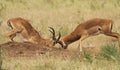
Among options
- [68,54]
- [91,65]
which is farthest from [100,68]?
[68,54]

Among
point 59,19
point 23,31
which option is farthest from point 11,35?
point 59,19

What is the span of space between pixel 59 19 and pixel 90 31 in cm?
427

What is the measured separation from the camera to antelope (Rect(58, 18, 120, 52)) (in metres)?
13.4

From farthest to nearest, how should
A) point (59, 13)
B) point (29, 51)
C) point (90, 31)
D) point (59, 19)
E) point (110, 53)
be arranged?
point (59, 13) → point (59, 19) → point (90, 31) → point (29, 51) → point (110, 53)

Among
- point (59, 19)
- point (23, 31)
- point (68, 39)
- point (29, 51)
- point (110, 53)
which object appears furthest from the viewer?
point (59, 19)

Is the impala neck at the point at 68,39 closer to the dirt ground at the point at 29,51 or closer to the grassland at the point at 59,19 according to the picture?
the grassland at the point at 59,19

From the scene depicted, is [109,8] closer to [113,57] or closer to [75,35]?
[75,35]

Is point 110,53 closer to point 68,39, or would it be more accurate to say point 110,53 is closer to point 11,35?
point 68,39

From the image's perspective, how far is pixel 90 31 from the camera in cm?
1356

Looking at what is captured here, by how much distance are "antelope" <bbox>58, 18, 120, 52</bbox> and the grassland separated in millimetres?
267

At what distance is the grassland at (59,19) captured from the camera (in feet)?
29.3

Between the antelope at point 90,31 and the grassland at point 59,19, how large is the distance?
0.27 meters

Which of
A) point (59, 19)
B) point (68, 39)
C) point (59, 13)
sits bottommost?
point (68, 39)

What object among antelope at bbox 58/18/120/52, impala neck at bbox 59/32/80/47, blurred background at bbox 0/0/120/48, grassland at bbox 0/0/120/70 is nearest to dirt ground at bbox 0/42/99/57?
grassland at bbox 0/0/120/70
